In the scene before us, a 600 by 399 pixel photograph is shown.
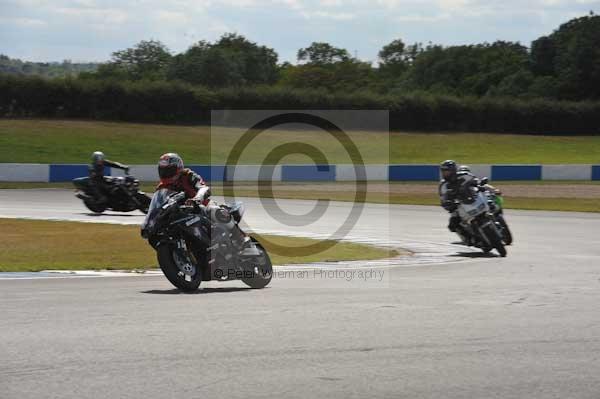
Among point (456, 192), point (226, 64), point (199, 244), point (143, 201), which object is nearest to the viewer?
point (199, 244)

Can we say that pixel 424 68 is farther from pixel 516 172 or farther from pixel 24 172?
pixel 24 172

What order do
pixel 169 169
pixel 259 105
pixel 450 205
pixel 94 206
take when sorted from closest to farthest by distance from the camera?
pixel 169 169
pixel 450 205
pixel 94 206
pixel 259 105

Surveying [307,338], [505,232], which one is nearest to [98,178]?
[505,232]

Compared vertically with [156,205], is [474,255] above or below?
below

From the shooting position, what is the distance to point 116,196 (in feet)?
73.9

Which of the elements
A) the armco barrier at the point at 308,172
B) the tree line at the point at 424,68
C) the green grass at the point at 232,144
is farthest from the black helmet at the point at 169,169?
the tree line at the point at 424,68

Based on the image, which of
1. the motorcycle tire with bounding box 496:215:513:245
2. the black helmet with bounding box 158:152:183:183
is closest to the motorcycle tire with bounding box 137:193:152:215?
the motorcycle tire with bounding box 496:215:513:245

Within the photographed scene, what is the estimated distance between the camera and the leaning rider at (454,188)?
16594 millimetres

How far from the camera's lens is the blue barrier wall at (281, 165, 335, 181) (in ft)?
123

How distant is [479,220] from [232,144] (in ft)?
113

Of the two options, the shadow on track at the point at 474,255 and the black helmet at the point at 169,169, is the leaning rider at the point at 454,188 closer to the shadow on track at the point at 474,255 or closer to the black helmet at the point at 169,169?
the shadow on track at the point at 474,255

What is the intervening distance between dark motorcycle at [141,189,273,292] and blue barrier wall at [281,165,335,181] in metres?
26.5

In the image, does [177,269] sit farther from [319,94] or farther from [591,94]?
[591,94]

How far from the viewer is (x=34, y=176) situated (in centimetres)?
3344
